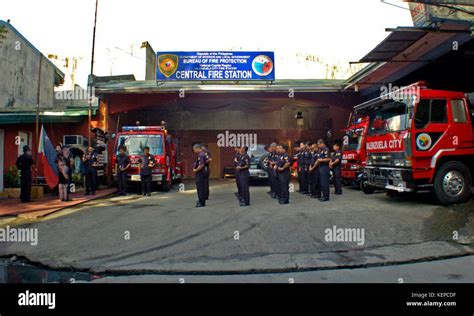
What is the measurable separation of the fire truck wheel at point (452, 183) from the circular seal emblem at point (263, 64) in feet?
32.7

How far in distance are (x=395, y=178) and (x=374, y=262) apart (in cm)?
377

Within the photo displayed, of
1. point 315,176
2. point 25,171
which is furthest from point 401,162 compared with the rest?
point 25,171

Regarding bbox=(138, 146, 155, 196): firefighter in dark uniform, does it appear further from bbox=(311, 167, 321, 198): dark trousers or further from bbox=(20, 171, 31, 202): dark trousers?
bbox=(311, 167, 321, 198): dark trousers

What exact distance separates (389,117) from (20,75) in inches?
Result: 816

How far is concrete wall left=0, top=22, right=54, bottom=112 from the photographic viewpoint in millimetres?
19703

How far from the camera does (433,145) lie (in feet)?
26.3

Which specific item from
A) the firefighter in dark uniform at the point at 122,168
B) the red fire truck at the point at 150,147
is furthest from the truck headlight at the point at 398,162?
the firefighter in dark uniform at the point at 122,168

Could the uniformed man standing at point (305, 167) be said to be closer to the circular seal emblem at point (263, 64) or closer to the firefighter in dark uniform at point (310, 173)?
the firefighter in dark uniform at point (310, 173)

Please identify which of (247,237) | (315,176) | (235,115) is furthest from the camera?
(235,115)

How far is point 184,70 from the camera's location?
16.5 m

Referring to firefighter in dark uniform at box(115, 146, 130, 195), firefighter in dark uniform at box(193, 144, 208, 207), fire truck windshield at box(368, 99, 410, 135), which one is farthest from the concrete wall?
fire truck windshield at box(368, 99, 410, 135)

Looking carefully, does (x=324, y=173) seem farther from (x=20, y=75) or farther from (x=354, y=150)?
(x=20, y=75)

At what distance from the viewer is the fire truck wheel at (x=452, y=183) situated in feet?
26.5
